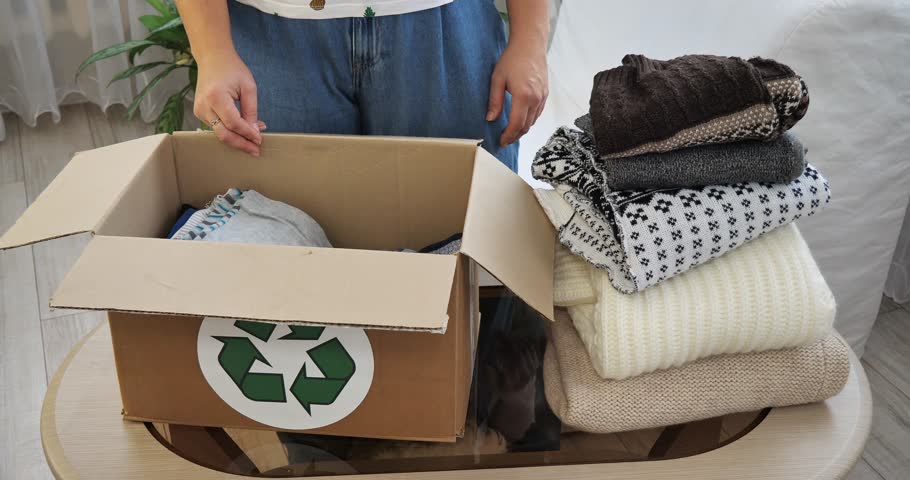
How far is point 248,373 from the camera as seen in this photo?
0.69 m

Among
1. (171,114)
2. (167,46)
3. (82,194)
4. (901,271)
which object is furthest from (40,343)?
(901,271)

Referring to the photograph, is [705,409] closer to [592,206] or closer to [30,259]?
[592,206]

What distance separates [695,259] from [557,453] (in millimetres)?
208

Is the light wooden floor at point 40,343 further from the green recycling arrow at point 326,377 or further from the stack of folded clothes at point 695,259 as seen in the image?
the green recycling arrow at point 326,377

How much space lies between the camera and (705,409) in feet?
2.47

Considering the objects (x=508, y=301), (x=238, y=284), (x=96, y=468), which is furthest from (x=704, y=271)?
(x=96, y=468)

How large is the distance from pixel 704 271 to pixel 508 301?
0.78ft

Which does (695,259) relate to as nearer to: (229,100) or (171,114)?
(229,100)

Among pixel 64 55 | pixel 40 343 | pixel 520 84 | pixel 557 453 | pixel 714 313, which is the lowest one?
pixel 40 343

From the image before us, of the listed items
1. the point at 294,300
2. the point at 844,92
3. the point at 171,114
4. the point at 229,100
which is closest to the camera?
the point at 294,300

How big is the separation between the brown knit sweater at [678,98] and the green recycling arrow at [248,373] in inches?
13.7

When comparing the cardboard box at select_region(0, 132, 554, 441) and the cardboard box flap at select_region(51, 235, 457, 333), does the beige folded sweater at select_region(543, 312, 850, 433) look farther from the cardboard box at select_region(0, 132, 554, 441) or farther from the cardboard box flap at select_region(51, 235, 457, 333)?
the cardboard box flap at select_region(51, 235, 457, 333)

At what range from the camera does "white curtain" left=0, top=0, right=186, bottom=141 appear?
2.09 meters

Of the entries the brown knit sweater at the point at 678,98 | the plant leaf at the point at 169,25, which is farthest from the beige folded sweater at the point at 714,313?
the plant leaf at the point at 169,25
